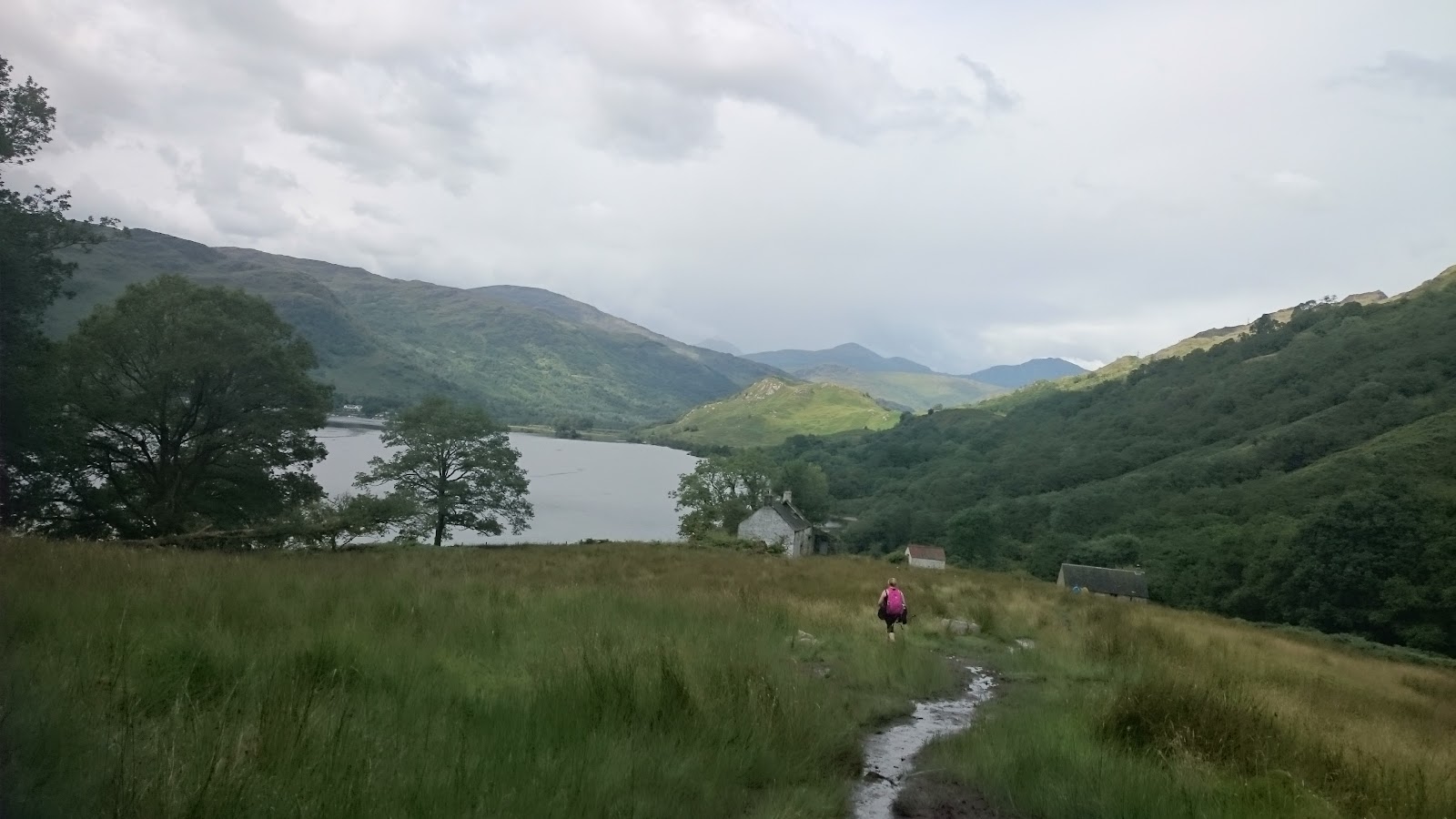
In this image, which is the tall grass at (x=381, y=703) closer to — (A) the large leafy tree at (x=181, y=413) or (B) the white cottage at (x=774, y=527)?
(A) the large leafy tree at (x=181, y=413)

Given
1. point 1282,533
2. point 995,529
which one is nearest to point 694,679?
point 1282,533

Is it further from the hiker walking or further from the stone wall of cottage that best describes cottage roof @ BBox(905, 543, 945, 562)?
the hiker walking

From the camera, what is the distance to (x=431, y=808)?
3268 mm

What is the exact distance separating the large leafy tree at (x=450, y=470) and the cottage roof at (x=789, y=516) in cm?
3206

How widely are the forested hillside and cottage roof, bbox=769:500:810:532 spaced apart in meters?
25.1

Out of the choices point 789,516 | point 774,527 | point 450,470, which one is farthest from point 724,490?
point 450,470

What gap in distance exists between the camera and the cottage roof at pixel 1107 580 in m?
58.5

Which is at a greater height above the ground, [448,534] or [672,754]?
[672,754]

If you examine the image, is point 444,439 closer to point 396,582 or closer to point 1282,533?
point 396,582

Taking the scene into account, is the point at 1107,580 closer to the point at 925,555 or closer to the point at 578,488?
the point at 925,555

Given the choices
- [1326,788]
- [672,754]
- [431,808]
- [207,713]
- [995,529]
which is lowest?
[995,529]

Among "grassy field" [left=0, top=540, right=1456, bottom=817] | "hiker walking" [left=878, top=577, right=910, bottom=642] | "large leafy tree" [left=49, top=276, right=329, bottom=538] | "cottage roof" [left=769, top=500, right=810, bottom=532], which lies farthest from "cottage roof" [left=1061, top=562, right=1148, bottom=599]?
"large leafy tree" [left=49, top=276, right=329, bottom=538]

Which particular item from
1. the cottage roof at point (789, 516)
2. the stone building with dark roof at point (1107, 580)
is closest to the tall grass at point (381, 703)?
the stone building with dark roof at point (1107, 580)

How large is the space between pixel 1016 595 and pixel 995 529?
81305mm
